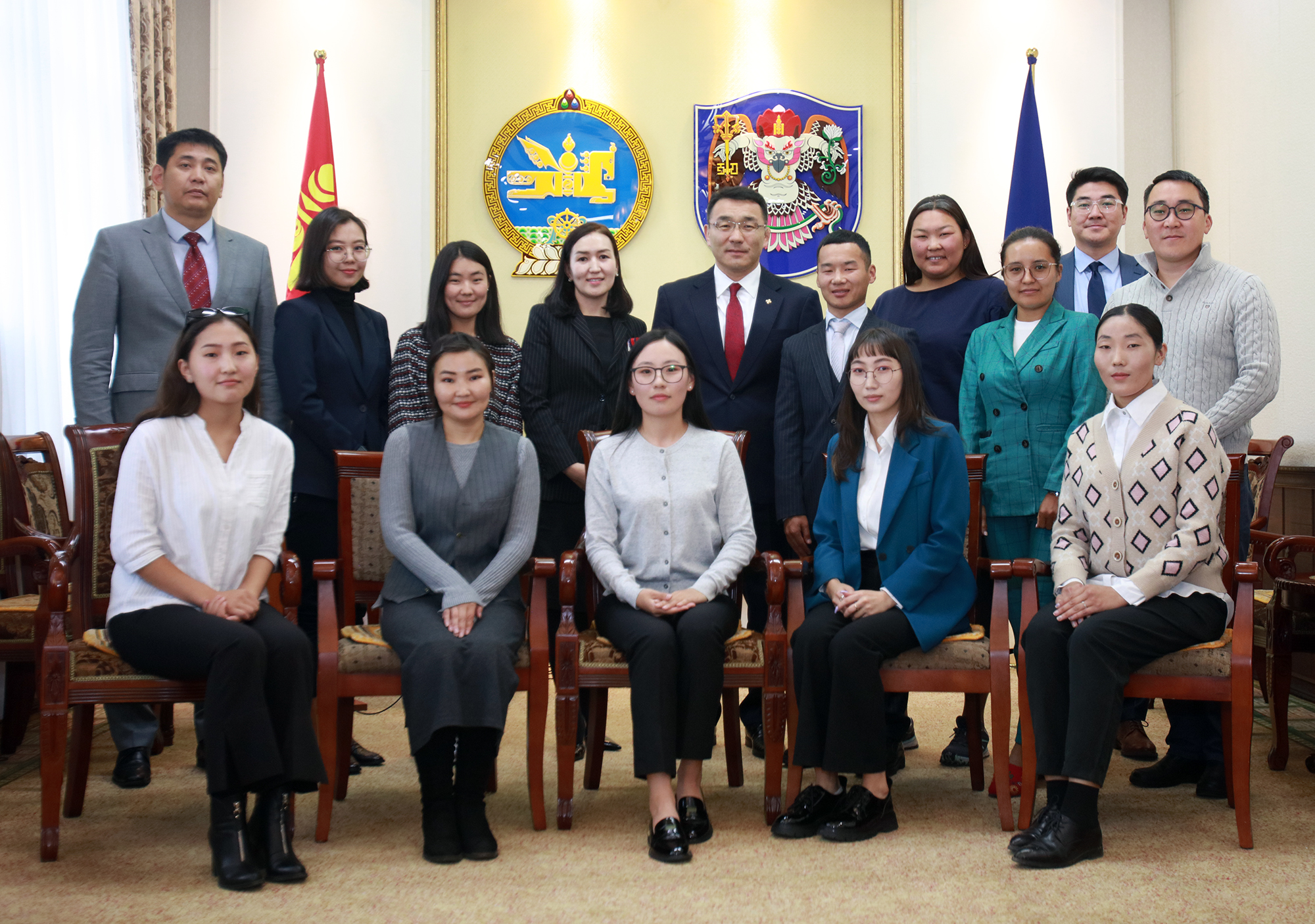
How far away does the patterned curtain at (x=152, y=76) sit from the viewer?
16.8ft

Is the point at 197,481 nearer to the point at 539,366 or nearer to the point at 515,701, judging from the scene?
the point at 539,366

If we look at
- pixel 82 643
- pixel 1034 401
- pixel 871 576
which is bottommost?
pixel 82 643

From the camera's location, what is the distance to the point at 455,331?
11.5 feet

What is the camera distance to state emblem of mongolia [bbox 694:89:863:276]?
612 cm

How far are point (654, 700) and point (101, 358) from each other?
2.03 m

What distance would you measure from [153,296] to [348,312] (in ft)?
1.92

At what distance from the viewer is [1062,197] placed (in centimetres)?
597

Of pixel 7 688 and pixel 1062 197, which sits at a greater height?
pixel 1062 197

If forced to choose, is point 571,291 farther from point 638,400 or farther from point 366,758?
point 366,758

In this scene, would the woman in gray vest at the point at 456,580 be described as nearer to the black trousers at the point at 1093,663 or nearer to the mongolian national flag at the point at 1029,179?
the black trousers at the point at 1093,663

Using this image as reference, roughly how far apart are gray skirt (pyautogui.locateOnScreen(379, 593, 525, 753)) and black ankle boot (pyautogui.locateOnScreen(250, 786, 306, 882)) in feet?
1.05

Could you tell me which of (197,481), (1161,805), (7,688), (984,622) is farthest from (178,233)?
(1161,805)

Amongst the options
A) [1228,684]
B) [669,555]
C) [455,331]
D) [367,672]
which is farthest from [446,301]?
[1228,684]

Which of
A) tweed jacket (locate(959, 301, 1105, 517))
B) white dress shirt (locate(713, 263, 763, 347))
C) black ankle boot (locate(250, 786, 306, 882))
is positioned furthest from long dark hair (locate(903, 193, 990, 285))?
black ankle boot (locate(250, 786, 306, 882))
